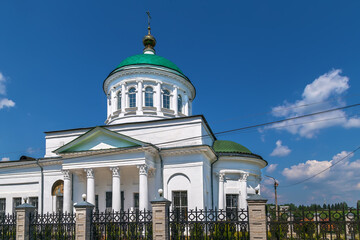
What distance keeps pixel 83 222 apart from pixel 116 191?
23.1ft

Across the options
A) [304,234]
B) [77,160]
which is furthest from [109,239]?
[77,160]

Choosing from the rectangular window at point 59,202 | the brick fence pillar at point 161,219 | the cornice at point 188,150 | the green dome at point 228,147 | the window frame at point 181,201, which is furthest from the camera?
the green dome at point 228,147

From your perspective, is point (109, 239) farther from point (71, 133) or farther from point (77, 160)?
point (71, 133)

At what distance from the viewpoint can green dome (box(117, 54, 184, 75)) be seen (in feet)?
80.5

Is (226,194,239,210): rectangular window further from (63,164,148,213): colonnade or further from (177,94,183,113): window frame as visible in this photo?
(177,94,183,113): window frame

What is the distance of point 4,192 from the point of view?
23516 millimetres

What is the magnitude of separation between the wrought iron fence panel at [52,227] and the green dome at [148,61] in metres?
14.2

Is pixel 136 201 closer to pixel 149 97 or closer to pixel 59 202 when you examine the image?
pixel 59 202

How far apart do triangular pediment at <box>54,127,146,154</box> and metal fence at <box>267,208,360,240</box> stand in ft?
36.3

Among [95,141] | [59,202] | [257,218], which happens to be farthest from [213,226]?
[59,202]

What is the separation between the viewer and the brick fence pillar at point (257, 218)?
31.5 ft

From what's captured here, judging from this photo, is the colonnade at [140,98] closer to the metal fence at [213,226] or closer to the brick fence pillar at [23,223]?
the brick fence pillar at [23,223]

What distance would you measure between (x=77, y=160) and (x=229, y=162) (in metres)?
9.08

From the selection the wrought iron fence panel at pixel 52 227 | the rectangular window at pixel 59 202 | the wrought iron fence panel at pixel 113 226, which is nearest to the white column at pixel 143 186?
the wrought iron fence panel at pixel 52 227
